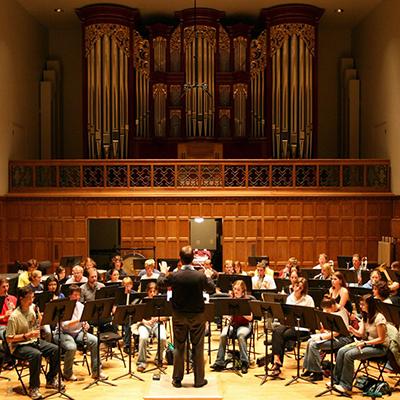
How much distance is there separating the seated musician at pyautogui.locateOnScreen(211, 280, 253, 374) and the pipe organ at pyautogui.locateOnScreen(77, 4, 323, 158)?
895 centimetres

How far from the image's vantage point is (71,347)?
1005cm

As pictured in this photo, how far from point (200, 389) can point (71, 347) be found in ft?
7.03

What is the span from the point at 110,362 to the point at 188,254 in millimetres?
3477

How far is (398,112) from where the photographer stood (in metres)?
17.7

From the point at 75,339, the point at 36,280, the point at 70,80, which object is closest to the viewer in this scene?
the point at 75,339

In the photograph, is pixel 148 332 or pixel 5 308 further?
pixel 148 332

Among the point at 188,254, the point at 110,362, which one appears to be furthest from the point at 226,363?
the point at 188,254

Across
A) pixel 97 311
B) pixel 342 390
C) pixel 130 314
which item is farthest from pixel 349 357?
pixel 97 311

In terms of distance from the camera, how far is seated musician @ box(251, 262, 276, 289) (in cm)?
1374

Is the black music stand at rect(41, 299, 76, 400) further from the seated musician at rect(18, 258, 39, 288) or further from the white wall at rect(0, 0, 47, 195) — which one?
the white wall at rect(0, 0, 47, 195)

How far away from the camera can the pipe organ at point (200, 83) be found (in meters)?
19.5

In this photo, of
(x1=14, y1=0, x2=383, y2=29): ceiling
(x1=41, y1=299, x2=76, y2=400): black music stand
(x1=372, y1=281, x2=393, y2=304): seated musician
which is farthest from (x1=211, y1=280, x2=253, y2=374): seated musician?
(x1=14, y1=0, x2=383, y2=29): ceiling

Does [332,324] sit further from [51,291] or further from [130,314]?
A: [51,291]

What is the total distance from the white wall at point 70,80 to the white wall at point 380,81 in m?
8.60
